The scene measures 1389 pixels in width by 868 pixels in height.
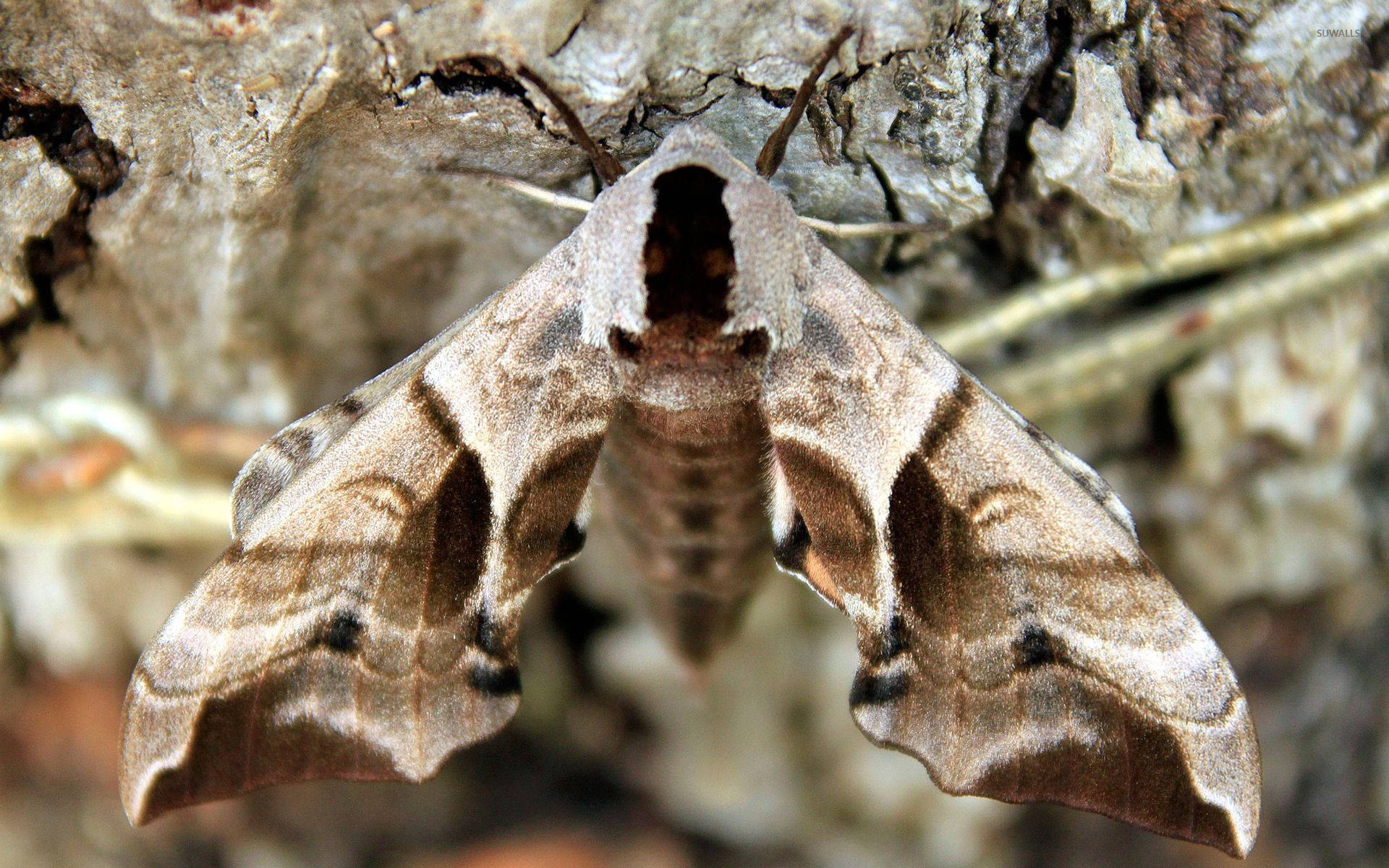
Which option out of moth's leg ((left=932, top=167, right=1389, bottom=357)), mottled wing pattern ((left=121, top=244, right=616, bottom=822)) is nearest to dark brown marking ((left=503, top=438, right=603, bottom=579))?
mottled wing pattern ((left=121, top=244, right=616, bottom=822))

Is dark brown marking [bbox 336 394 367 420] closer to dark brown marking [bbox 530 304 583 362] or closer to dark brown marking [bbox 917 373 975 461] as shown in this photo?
dark brown marking [bbox 530 304 583 362]

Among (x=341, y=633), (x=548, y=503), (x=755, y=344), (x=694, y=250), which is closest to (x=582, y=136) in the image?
(x=694, y=250)

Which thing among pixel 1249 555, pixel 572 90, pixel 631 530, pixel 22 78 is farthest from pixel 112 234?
pixel 1249 555

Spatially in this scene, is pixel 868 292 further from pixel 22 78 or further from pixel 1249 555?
pixel 22 78

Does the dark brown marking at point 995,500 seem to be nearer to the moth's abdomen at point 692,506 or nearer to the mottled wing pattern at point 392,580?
the moth's abdomen at point 692,506

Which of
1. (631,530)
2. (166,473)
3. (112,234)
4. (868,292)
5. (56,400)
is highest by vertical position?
(112,234)

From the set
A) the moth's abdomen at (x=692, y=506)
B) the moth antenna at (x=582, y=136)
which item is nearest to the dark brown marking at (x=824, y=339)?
the moth's abdomen at (x=692, y=506)

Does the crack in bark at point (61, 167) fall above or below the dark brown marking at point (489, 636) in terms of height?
above
